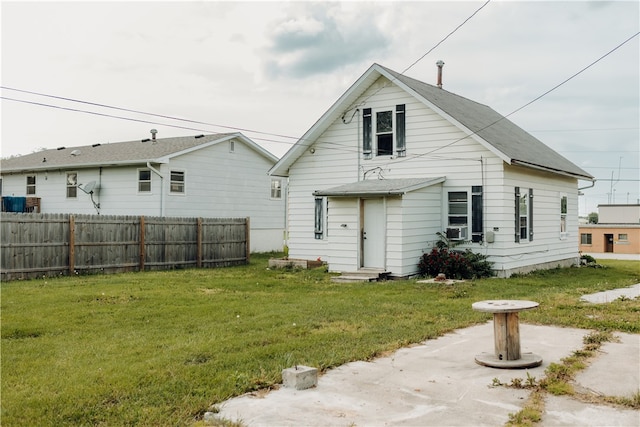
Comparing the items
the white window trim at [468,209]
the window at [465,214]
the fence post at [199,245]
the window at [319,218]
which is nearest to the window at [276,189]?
the fence post at [199,245]

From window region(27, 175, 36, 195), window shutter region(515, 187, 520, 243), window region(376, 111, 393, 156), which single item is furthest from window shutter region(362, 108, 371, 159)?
window region(27, 175, 36, 195)

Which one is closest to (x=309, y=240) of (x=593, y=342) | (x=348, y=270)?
(x=348, y=270)

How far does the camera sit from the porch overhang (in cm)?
1531

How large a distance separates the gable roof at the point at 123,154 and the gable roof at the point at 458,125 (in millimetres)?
5657

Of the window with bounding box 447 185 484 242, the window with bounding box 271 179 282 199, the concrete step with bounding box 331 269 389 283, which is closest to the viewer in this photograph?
the concrete step with bounding box 331 269 389 283

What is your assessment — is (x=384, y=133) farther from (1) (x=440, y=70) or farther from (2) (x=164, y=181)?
(2) (x=164, y=181)

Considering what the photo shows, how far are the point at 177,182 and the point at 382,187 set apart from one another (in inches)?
419

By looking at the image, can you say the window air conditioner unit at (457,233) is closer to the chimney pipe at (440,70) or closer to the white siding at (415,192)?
the white siding at (415,192)

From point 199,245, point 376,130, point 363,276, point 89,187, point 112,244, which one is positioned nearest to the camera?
point 363,276

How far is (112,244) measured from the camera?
17.1 metres

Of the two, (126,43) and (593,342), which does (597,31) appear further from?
(126,43)

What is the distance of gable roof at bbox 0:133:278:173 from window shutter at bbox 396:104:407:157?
9.63m

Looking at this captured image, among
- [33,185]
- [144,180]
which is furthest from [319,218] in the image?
[33,185]

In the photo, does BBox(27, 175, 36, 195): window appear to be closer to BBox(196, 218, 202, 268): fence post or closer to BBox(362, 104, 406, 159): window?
BBox(196, 218, 202, 268): fence post
